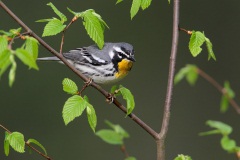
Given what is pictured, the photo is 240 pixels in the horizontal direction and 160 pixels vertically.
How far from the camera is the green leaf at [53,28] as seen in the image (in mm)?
2499

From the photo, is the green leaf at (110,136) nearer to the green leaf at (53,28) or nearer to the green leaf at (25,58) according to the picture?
the green leaf at (25,58)

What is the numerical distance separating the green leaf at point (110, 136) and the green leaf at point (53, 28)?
943 millimetres

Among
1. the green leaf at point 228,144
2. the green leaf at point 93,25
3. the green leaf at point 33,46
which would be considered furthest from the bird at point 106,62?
the green leaf at point 228,144

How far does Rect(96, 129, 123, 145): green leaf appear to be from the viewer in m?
1.61

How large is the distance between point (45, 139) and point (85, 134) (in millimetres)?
527

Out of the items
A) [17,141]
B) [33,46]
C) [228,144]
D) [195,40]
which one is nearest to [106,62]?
[195,40]

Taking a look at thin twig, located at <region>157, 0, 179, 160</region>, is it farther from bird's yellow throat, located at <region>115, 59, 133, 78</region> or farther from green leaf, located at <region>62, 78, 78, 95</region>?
bird's yellow throat, located at <region>115, 59, 133, 78</region>

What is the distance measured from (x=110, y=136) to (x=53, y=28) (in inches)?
39.5

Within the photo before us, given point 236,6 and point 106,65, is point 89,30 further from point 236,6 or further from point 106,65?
point 236,6

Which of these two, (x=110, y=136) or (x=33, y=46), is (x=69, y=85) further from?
(x=110, y=136)

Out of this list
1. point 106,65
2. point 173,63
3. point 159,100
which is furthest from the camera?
point 159,100

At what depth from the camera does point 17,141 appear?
2246 millimetres

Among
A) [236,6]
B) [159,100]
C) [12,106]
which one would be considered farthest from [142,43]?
[12,106]

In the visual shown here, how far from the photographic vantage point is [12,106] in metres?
7.49
